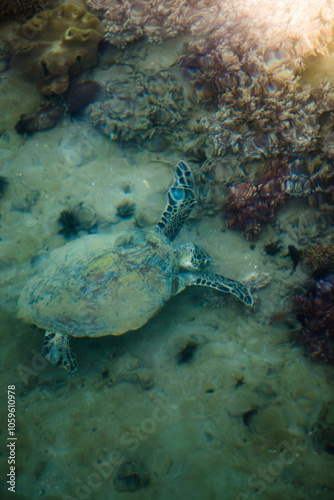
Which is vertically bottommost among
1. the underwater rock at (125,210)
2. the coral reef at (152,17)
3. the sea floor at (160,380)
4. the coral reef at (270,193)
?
the sea floor at (160,380)

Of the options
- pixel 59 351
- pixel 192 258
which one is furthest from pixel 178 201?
pixel 59 351

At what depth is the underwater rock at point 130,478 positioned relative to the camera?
2.96 metres

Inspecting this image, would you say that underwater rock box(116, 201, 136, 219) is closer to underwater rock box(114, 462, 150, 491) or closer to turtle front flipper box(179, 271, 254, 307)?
turtle front flipper box(179, 271, 254, 307)

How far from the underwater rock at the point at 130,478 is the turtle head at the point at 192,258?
2.49m

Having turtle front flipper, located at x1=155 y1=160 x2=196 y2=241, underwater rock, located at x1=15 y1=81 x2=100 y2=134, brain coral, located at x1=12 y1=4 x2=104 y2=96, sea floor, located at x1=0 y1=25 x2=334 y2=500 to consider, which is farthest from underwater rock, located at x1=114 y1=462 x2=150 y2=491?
brain coral, located at x1=12 y1=4 x2=104 y2=96

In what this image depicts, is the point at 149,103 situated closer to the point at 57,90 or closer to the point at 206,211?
the point at 57,90

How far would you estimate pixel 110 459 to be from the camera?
3.09 m

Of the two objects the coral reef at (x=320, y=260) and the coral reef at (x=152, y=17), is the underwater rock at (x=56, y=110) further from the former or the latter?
the coral reef at (x=320, y=260)

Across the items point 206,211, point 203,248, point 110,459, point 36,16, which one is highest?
point 36,16

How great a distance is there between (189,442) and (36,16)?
22.4 ft

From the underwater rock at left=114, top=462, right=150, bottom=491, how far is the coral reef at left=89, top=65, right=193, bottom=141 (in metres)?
4.70

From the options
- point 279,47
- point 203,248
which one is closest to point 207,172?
point 203,248

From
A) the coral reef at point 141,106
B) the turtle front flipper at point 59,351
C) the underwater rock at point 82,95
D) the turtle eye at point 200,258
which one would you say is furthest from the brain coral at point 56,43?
the turtle front flipper at point 59,351

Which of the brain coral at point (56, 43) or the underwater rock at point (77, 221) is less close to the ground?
the brain coral at point (56, 43)
